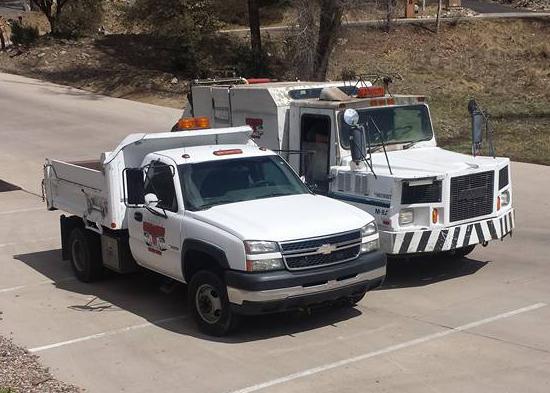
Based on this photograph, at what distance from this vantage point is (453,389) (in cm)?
661

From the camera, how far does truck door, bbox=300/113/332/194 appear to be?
10.5 metres

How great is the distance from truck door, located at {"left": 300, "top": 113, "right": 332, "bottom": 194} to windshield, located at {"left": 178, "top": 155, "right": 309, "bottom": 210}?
3.92 feet

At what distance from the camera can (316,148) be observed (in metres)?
10.8

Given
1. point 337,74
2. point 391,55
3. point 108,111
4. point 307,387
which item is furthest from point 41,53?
point 307,387

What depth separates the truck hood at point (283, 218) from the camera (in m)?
7.78

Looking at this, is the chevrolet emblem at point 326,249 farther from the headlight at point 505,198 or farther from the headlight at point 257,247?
the headlight at point 505,198

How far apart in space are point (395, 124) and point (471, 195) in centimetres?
167

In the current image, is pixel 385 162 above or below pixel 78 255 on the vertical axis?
above

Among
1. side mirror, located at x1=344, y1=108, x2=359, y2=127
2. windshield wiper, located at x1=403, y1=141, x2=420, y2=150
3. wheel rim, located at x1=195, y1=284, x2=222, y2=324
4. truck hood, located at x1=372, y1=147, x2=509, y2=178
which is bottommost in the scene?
wheel rim, located at x1=195, y1=284, x2=222, y2=324

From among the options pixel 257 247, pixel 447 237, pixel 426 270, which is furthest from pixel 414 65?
pixel 257 247

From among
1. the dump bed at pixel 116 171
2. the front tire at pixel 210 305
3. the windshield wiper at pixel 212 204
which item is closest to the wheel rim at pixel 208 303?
the front tire at pixel 210 305

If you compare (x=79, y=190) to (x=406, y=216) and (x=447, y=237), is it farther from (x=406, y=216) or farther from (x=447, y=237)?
(x=447, y=237)

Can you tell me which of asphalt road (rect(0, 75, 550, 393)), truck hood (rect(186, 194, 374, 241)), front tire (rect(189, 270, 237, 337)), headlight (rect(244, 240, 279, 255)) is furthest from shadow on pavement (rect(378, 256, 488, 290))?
headlight (rect(244, 240, 279, 255))

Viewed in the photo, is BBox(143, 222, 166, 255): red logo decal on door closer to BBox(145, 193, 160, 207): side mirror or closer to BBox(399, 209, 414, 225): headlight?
BBox(145, 193, 160, 207): side mirror
